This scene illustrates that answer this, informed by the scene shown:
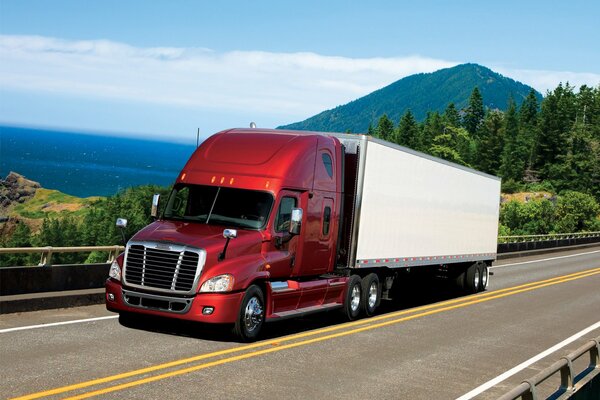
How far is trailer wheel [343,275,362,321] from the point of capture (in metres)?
16.8

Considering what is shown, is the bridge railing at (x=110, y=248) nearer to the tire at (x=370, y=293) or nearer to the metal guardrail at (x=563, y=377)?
the tire at (x=370, y=293)

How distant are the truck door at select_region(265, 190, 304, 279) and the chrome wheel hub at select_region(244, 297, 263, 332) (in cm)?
65

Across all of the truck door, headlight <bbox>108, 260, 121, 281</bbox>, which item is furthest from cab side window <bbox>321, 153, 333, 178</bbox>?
headlight <bbox>108, 260, 121, 281</bbox>

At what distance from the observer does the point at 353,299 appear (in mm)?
17250

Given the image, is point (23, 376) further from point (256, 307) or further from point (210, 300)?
point (256, 307)

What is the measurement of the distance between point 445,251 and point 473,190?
10.3 ft

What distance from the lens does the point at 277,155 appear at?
48.6 ft

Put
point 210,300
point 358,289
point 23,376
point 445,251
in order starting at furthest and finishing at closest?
point 445,251, point 358,289, point 210,300, point 23,376

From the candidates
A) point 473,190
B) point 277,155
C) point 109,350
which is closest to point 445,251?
point 473,190

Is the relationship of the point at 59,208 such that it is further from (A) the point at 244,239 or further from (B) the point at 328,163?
→ (A) the point at 244,239

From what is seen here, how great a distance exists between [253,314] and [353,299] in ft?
13.7

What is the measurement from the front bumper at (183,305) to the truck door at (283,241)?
117cm

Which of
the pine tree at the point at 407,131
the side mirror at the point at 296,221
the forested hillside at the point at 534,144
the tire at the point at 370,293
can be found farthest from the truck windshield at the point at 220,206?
the pine tree at the point at 407,131

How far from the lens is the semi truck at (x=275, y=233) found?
1305 cm
